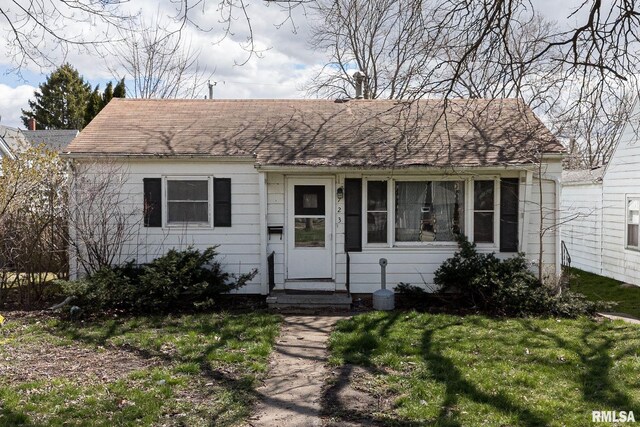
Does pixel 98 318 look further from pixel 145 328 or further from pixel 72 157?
pixel 72 157

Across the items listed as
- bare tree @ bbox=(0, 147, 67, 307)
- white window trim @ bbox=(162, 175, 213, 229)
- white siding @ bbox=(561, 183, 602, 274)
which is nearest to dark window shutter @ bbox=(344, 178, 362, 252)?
white window trim @ bbox=(162, 175, 213, 229)

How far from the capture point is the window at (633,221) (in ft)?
41.9

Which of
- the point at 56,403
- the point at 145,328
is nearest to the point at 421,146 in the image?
the point at 145,328

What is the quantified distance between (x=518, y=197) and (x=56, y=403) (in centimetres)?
858

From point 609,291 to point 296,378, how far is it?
9.52 m

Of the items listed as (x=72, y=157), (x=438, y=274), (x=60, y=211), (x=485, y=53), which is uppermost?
(x=485, y=53)

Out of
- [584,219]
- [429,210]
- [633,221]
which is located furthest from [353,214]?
[584,219]

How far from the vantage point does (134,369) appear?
601 centimetres

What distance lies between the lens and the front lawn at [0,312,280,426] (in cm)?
473

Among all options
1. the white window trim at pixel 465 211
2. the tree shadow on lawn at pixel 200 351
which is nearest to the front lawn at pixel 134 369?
the tree shadow on lawn at pixel 200 351

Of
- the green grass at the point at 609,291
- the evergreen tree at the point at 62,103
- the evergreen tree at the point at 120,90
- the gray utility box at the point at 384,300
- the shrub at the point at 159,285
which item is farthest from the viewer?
the evergreen tree at the point at 62,103

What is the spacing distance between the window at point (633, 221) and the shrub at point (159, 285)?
938 cm

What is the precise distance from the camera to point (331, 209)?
10477 millimetres

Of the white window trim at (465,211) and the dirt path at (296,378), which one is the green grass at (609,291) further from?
the dirt path at (296,378)
